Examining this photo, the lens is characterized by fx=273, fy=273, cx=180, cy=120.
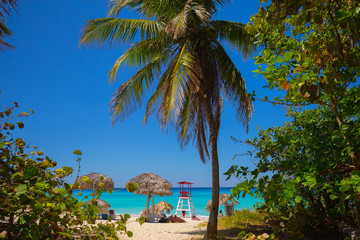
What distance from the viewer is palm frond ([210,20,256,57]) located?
8.02m

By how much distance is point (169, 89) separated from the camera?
6.64 meters

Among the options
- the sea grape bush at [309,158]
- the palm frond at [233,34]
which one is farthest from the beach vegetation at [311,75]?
the palm frond at [233,34]

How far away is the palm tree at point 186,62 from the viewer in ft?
23.5

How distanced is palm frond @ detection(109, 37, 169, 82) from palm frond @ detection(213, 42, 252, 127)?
5.58ft

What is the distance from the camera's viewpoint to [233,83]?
789cm

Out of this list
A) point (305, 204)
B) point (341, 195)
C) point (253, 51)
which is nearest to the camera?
point (341, 195)

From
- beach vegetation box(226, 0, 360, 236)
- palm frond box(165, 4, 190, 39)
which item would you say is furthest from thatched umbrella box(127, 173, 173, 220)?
Answer: beach vegetation box(226, 0, 360, 236)

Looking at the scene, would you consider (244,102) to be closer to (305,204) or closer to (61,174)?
(305,204)

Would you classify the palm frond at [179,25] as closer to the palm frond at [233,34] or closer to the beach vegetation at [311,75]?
the palm frond at [233,34]

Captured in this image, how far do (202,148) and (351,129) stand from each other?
615 centimetres

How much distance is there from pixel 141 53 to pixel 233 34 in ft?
9.50

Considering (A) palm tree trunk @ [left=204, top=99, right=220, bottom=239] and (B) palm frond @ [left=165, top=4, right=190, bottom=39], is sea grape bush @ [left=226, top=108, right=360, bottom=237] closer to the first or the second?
(A) palm tree trunk @ [left=204, top=99, right=220, bottom=239]

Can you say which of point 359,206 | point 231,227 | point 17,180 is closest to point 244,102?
point 231,227

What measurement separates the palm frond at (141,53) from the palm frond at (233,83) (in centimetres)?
170
